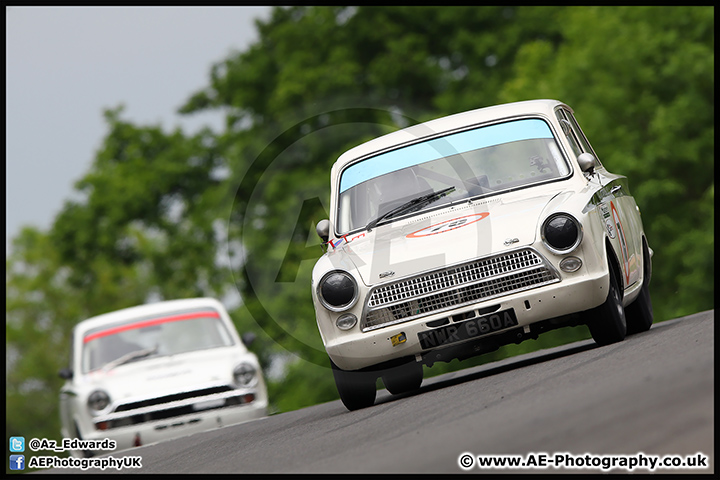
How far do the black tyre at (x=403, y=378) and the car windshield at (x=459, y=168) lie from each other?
47.2 inches

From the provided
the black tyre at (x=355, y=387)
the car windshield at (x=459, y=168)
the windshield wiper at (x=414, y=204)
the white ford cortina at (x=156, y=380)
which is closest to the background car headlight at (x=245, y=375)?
the white ford cortina at (x=156, y=380)

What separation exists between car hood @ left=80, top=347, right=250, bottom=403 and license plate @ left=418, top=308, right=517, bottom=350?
4607 millimetres

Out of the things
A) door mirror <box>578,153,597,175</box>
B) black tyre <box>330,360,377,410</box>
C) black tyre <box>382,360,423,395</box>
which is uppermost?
door mirror <box>578,153,597,175</box>

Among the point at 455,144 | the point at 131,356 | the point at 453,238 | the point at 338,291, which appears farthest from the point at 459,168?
the point at 131,356

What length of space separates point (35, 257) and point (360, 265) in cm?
5990

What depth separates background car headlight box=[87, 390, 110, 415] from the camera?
1198cm

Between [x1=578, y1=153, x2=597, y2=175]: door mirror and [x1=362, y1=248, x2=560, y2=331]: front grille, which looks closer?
[x1=362, y1=248, x2=560, y2=331]: front grille

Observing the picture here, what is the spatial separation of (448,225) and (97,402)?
5246mm

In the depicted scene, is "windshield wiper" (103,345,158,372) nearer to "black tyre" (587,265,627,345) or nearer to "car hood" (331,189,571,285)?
"car hood" (331,189,571,285)

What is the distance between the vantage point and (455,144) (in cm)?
940

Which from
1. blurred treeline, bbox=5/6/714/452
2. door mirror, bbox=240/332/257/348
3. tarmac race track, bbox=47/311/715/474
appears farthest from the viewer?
blurred treeline, bbox=5/6/714/452

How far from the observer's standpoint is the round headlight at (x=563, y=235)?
792 centimetres

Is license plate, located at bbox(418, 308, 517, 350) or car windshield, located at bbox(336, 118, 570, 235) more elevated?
car windshield, located at bbox(336, 118, 570, 235)

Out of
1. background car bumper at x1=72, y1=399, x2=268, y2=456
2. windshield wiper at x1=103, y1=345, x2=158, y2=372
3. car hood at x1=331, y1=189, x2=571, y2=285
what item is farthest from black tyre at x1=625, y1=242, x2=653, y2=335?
windshield wiper at x1=103, y1=345, x2=158, y2=372
